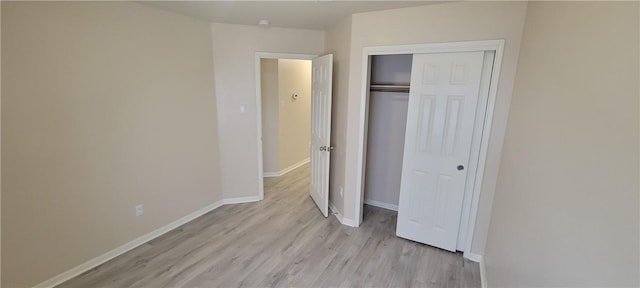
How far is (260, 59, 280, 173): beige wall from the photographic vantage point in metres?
4.28

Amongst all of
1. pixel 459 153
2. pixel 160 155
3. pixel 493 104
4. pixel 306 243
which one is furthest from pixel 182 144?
pixel 493 104

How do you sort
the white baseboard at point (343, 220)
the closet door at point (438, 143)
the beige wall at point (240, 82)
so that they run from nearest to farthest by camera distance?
the closet door at point (438, 143) < the white baseboard at point (343, 220) < the beige wall at point (240, 82)

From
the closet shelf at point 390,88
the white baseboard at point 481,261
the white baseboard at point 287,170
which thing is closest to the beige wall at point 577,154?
the white baseboard at point 481,261

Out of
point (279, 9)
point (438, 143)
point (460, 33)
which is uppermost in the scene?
point (279, 9)

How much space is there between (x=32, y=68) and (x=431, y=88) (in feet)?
9.82

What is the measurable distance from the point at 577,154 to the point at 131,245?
3.31m

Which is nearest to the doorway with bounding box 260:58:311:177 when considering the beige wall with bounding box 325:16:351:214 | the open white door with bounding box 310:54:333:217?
the open white door with bounding box 310:54:333:217

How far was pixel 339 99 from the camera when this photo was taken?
301 cm

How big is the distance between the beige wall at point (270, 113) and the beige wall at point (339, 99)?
1.30 m

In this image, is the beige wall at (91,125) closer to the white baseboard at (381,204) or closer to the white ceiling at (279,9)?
the white ceiling at (279,9)

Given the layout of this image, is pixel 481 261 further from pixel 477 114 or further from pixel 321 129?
pixel 321 129

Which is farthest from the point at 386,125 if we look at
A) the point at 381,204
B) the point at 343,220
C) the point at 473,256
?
the point at 473,256

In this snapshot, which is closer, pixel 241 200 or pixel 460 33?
pixel 460 33

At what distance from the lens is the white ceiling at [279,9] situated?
2275 mm
